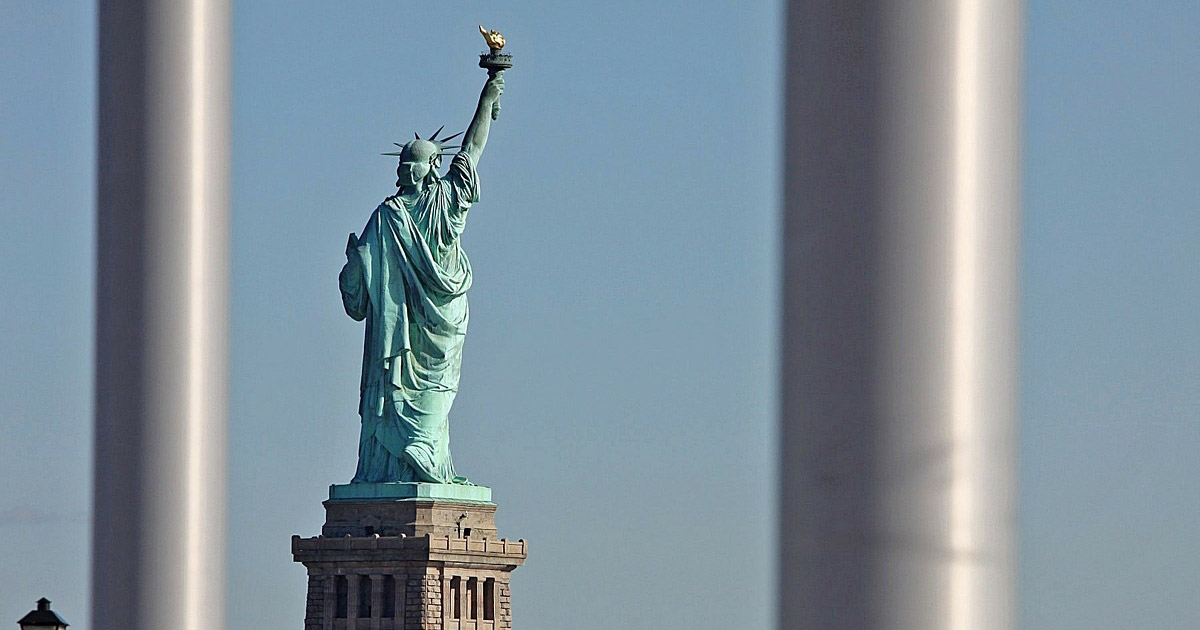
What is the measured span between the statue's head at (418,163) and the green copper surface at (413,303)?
0.02 m

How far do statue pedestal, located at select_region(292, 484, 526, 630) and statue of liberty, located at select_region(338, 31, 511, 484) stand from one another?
0.74 m

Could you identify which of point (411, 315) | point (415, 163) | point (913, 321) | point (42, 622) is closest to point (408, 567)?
point (411, 315)

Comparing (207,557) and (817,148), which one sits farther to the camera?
(207,557)

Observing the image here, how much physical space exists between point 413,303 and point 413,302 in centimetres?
2

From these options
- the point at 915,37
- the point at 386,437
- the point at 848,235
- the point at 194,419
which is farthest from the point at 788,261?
the point at 386,437

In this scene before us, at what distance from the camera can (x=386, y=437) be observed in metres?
62.0

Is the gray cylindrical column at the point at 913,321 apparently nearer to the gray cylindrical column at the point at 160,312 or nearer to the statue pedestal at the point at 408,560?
the gray cylindrical column at the point at 160,312

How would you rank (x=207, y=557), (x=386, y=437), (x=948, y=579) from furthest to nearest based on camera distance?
1. (x=386, y=437)
2. (x=207, y=557)
3. (x=948, y=579)

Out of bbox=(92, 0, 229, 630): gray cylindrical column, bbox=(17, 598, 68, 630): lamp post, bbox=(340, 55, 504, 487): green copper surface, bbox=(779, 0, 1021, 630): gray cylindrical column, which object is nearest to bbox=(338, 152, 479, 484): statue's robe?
bbox=(340, 55, 504, 487): green copper surface

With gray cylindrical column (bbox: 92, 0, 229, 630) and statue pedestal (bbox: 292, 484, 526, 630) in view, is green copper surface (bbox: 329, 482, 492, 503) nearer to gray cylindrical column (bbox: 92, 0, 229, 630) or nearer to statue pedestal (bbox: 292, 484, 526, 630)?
statue pedestal (bbox: 292, 484, 526, 630)

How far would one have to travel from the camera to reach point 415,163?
62.5 meters

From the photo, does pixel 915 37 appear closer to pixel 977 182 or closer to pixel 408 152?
pixel 977 182

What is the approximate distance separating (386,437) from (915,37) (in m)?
58.2

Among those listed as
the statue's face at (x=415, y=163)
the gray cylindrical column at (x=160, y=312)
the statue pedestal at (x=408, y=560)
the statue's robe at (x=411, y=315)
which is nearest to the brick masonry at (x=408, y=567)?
the statue pedestal at (x=408, y=560)
